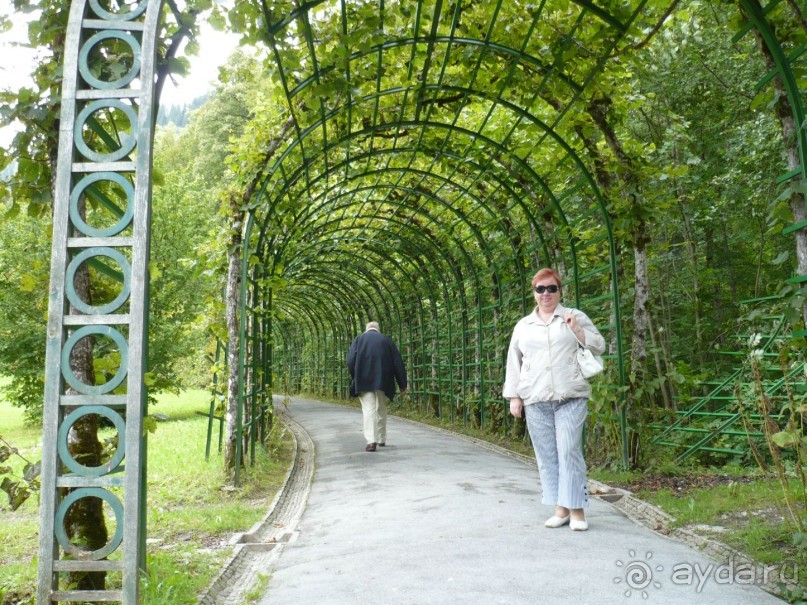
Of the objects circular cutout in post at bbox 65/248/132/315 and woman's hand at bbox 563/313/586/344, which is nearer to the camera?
circular cutout in post at bbox 65/248/132/315

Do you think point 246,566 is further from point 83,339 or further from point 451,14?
point 451,14

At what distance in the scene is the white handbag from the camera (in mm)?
4547

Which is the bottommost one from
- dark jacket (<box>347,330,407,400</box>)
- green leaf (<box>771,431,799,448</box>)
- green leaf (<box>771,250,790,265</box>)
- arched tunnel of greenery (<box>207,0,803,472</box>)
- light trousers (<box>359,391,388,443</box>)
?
light trousers (<box>359,391,388,443</box>)

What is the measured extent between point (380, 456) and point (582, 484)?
4.75 metres

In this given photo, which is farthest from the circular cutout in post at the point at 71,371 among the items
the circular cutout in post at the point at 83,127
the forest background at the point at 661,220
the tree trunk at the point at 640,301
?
the tree trunk at the point at 640,301

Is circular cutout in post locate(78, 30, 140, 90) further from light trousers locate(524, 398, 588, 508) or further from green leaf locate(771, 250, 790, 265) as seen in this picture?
green leaf locate(771, 250, 790, 265)

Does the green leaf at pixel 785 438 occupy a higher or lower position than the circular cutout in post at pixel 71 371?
lower

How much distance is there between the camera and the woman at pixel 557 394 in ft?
14.9

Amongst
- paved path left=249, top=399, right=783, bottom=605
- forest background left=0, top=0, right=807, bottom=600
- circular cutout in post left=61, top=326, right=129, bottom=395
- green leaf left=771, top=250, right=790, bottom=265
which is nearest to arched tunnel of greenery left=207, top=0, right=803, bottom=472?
forest background left=0, top=0, right=807, bottom=600

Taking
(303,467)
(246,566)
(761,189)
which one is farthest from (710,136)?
(246,566)

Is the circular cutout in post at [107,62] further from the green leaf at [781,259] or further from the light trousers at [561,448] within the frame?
the green leaf at [781,259]

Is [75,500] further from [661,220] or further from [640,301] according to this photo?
[661,220]

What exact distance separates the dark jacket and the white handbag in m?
5.22

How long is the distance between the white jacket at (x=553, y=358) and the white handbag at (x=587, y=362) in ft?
0.09
